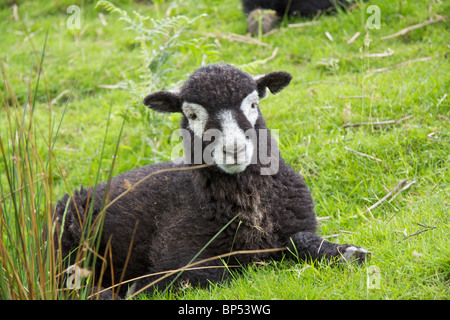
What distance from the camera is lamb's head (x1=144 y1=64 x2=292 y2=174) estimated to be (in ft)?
13.1

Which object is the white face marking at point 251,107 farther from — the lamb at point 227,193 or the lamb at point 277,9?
the lamb at point 277,9

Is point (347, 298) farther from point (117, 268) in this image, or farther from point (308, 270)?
point (117, 268)

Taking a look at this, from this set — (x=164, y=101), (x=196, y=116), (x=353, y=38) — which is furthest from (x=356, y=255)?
(x=353, y=38)

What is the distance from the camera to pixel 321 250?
4.14 metres

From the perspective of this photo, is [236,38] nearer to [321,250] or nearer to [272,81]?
[272,81]


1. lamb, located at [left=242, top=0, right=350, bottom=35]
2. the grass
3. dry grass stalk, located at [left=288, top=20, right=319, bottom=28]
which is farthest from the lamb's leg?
dry grass stalk, located at [left=288, top=20, right=319, bottom=28]

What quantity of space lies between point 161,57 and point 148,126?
996 millimetres

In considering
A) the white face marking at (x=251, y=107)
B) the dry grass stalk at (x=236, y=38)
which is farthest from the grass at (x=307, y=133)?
the white face marking at (x=251, y=107)

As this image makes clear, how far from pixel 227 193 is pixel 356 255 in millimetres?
1190

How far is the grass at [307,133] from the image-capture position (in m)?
3.43

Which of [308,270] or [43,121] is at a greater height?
[43,121]

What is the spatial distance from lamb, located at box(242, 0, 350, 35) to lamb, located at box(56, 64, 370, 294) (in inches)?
197

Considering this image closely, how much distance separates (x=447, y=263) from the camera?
11.5ft

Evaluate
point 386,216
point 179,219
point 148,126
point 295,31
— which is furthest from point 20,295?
point 295,31
